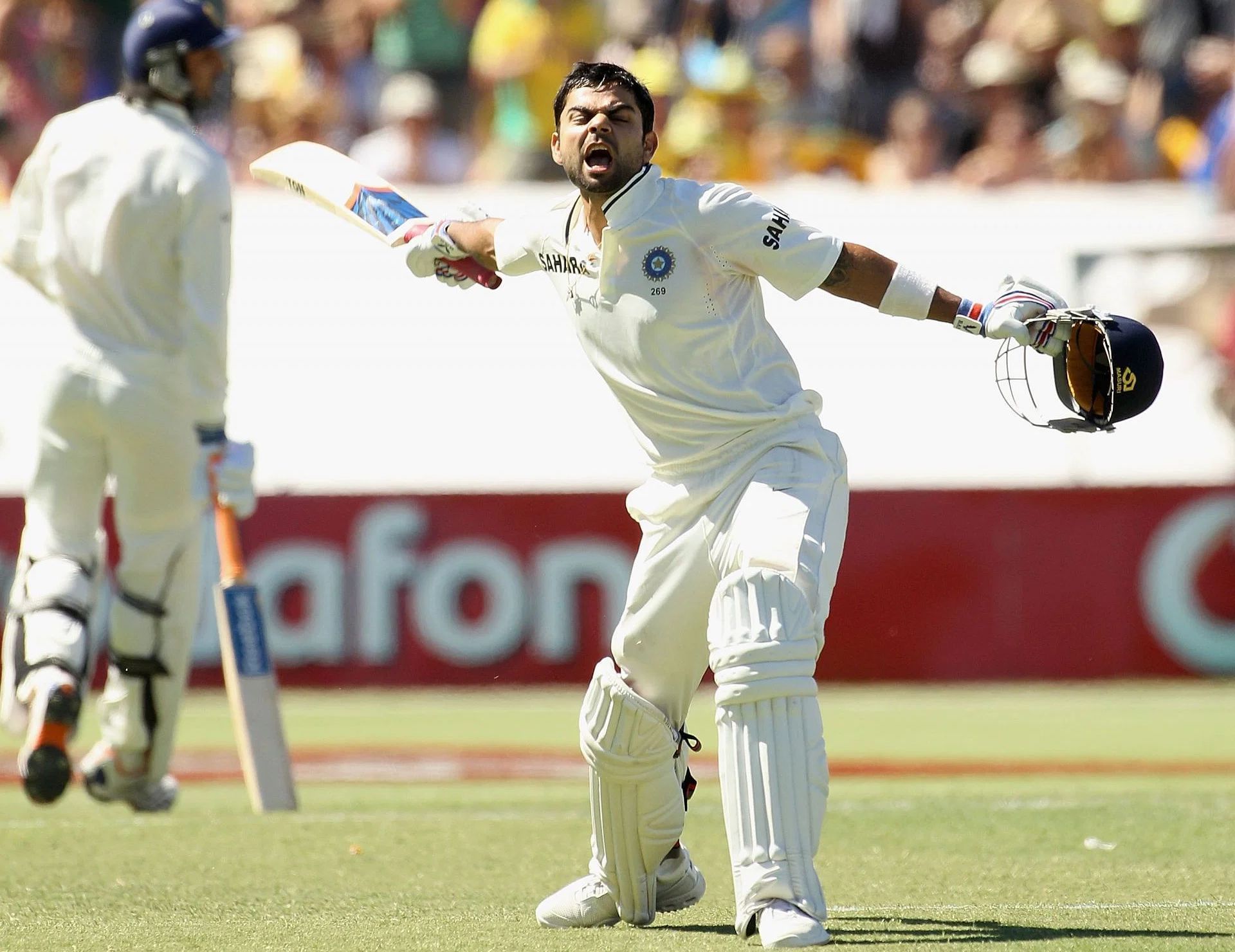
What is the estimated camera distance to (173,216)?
580cm

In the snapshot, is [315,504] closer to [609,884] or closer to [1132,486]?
[1132,486]

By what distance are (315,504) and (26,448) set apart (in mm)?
4110

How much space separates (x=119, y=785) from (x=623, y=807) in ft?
8.03

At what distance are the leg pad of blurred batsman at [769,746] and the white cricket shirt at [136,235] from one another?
2547 mm

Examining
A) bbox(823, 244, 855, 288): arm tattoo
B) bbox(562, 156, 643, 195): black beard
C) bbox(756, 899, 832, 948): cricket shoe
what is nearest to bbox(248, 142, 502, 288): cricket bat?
bbox(562, 156, 643, 195): black beard

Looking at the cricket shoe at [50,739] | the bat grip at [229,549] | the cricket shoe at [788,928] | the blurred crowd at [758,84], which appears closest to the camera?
the cricket shoe at [788,928]

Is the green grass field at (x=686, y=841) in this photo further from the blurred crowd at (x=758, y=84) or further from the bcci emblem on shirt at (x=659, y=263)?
the blurred crowd at (x=758, y=84)

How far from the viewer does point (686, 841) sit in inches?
215

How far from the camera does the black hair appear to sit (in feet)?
12.8

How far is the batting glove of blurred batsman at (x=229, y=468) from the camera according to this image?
5.92 metres

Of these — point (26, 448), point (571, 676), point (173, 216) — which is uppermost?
point (173, 216)

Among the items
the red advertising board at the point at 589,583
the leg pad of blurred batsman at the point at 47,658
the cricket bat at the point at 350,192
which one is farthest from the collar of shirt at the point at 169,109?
the red advertising board at the point at 589,583

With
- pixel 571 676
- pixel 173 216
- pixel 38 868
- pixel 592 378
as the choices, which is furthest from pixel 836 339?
pixel 38 868

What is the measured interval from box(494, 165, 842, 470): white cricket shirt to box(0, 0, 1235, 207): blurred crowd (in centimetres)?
694
